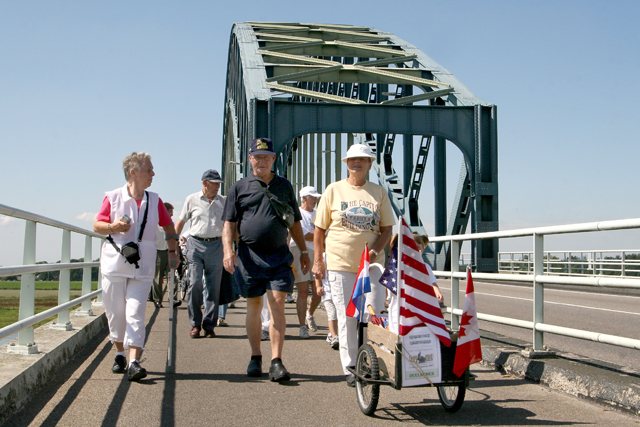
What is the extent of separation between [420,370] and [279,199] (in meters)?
1.97

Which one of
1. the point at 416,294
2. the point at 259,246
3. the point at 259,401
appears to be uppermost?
the point at 259,246

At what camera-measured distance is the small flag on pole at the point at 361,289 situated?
4.16 m

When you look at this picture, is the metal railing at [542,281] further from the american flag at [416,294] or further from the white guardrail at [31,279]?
the white guardrail at [31,279]

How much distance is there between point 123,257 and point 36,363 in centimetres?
94

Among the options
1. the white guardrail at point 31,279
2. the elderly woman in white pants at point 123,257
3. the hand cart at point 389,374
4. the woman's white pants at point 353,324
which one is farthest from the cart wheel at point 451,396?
the white guardrail at point 31,279

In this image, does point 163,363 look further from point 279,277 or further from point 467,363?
point 467,363

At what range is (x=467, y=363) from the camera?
3.81 meters

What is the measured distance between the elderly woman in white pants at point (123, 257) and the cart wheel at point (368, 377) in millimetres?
1666

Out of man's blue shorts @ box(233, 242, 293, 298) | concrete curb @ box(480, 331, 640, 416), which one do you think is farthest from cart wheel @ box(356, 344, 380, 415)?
concrete curb @ box(480, 331, 640, 416)

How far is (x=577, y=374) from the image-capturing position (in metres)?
4.36

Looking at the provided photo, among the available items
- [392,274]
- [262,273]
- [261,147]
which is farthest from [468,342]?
[261,147]

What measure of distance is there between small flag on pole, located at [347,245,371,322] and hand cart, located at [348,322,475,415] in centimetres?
20

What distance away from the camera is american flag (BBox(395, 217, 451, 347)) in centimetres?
383

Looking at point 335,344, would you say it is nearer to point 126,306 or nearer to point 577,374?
point 126,306
